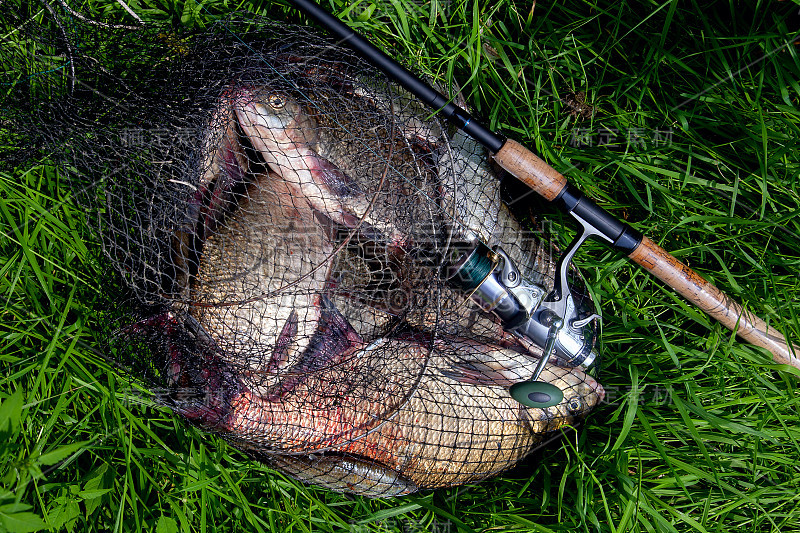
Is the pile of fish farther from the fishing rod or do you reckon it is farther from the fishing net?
the fishing rod

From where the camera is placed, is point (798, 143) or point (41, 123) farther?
point (798, 143)

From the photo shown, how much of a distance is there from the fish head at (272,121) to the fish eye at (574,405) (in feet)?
4.86

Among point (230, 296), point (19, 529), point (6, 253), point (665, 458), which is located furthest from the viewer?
point (6, 253)

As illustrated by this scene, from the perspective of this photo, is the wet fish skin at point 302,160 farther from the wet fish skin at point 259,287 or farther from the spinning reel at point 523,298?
the spinning reel at point 523,298

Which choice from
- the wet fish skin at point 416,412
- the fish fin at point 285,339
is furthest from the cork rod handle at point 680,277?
the fish fin at point 285,339

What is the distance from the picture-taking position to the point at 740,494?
2.11m

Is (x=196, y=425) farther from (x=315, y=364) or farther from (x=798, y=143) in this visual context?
(x=798, y=143)

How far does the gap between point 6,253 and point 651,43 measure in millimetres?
2963

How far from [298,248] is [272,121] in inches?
19.7

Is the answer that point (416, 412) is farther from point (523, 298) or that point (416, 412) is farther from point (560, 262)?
point (560, 262)

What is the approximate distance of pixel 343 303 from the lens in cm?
216

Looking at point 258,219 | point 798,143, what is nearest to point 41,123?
point 258,219

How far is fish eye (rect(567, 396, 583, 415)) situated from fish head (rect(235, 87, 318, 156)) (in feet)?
4.86

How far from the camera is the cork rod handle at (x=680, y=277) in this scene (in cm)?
205
